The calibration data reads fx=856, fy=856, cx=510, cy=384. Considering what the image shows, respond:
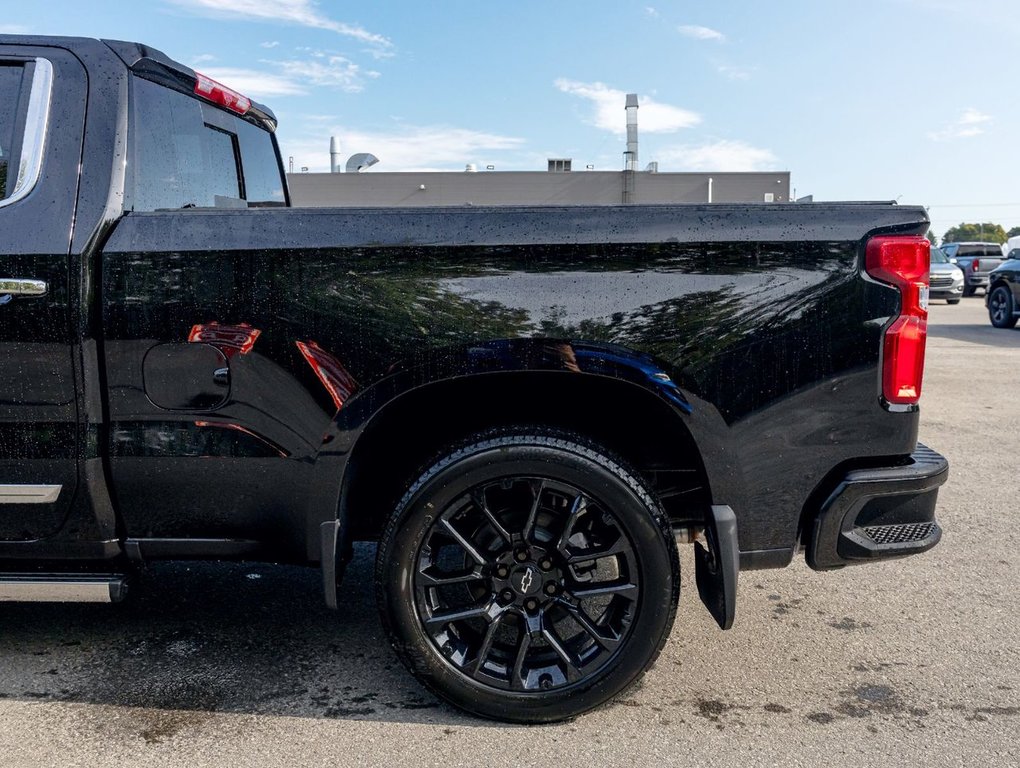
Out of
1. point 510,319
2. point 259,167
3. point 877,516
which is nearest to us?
point 510,319

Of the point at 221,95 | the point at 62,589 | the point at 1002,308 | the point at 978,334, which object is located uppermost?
the point at 221,95

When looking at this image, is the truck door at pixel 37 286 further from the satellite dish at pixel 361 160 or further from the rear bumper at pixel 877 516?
the satellite dish at pixel 361 160

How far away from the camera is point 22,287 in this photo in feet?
8.36

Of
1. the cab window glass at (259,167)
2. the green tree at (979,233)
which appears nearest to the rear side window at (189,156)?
the cab window glass at (259,167)

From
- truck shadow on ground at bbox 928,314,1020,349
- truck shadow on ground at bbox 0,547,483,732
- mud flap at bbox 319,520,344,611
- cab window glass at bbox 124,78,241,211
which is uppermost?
cab window glass at bbox 124,78,241,211

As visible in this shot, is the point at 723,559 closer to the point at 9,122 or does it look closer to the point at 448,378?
the point at 448,378

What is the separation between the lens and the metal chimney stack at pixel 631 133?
82.2 ft

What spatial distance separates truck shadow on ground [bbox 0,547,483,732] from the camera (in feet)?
9.29

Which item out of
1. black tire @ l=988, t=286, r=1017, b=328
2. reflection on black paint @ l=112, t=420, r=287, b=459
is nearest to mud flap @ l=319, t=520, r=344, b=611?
reflection on black paint @ l=112, t=420, r=287, b=459

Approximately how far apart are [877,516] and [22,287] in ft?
8.83

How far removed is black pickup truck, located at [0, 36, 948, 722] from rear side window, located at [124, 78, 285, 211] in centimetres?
7

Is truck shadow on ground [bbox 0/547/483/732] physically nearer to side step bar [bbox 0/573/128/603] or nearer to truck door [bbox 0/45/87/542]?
side step bar [bbox 0/573/128/603]

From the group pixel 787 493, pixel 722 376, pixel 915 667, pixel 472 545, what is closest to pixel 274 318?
pixel 472 545

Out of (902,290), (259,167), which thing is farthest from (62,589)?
(902,290)
